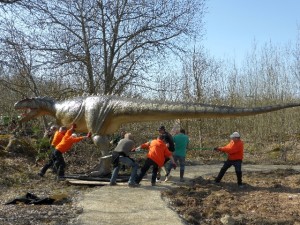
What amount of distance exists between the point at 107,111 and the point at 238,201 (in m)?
3.84

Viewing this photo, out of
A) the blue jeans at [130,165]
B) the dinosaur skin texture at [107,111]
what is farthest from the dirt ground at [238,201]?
the dinosaur skin texture at [107,111]

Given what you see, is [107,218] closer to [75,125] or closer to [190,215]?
[190,215]

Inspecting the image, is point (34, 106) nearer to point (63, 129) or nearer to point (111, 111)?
point (63, 129)

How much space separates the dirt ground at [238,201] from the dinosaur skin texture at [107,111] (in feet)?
5.67

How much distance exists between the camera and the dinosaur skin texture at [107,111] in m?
9.05

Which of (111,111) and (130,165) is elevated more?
(111,111)

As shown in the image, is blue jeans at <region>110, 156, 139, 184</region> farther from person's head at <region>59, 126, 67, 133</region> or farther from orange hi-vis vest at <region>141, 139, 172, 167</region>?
person's head at <region>59, 126, 67, 133</region>

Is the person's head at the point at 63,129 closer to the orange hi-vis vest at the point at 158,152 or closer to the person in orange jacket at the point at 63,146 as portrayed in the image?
the person in orange jacket at the point at 63,146

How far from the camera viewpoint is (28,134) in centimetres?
1625

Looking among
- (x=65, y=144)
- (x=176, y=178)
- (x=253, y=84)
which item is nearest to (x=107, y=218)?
(x=65, y=144)

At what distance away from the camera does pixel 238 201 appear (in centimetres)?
855

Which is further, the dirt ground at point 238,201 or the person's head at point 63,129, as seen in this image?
the person's head at point 63,129

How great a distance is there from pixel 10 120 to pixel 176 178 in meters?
7.63

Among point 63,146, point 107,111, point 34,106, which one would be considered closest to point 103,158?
point 63,146
